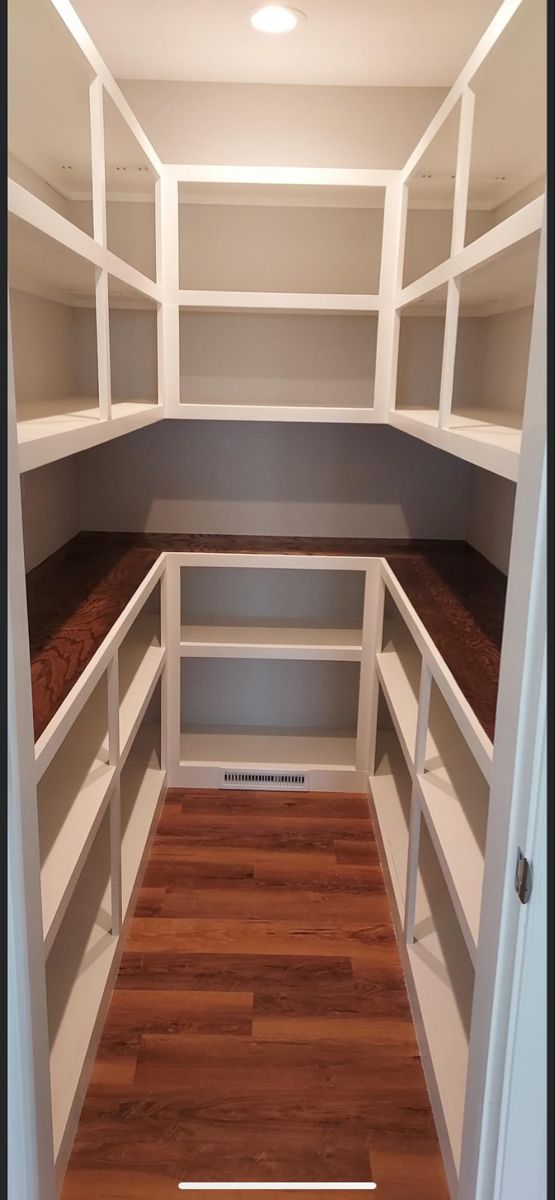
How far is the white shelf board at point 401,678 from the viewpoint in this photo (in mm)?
2346

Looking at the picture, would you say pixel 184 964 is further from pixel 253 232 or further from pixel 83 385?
pixel 253 232

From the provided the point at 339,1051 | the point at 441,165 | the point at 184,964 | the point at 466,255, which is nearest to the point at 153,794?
the point at 184,964

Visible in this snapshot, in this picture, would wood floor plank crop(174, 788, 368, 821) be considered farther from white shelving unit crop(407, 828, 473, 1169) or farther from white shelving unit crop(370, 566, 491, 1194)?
white shelving unit crop(407, 828, 473, 1169)

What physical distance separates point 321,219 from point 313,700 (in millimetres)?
1852

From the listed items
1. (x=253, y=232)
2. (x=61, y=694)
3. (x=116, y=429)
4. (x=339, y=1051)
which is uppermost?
(x=253, y=232)

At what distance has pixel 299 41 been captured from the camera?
2494 mm

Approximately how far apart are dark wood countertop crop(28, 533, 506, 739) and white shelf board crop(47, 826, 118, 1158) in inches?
29.8

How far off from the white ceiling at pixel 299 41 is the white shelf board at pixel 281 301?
708 millimetres

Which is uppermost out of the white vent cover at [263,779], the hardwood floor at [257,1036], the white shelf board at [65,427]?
Answer: the white shelf board at [65,427]

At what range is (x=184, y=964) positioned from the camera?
2213 millimetres

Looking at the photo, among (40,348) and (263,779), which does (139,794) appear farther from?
(40,348)

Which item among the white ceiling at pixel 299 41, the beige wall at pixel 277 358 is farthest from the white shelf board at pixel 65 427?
the white ceiling at pixel 299 41

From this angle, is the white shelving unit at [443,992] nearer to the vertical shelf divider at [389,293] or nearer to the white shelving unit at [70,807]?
the white shelving unit at [70,807]

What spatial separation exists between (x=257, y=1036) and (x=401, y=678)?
3.84 feet
